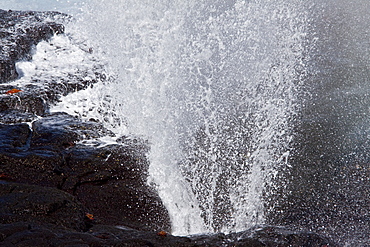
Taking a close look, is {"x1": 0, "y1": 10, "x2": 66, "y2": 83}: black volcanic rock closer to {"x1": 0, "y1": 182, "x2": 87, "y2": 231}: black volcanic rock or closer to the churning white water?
the churning white water

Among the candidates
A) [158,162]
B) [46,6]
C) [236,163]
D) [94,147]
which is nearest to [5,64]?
[94,147]

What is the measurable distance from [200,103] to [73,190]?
3.42 m

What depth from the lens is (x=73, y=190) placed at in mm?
3830

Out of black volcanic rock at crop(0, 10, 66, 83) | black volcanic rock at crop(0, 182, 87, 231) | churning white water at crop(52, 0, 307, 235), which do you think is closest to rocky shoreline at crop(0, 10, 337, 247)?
black volcanic rock at crop(0, 182, 87, 231)

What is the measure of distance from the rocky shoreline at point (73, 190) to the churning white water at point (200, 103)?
0.36 metres

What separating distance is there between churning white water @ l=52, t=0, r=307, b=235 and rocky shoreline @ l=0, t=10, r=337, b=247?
0.36 meters

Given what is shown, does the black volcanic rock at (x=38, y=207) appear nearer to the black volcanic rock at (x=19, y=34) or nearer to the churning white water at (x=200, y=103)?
the churning white water at (x=200, y=103)

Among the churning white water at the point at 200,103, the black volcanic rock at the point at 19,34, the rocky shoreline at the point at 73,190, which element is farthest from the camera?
the black volcanic rock at the point at 19,34

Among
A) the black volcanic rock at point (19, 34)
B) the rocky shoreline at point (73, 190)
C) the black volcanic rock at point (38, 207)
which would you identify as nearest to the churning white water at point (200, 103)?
the rocky shoreline at point (73, 190)

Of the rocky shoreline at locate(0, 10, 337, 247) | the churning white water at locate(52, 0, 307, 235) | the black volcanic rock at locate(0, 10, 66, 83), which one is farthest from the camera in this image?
the black volcanic rock at locate(0, 10, 66, 83)

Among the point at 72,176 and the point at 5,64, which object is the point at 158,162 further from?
the point at 5,64

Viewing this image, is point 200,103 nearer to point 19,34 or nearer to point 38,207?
point 38,207

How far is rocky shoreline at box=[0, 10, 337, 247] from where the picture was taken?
2.60 m

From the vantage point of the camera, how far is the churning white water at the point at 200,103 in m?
4.37
